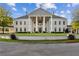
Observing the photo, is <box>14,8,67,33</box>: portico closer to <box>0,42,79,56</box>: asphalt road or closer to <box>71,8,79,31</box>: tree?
<box>71,8,79,31</box>: tree

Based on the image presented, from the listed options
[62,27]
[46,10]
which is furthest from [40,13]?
[62,27]

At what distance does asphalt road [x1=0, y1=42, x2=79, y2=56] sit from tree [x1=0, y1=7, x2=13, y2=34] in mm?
302

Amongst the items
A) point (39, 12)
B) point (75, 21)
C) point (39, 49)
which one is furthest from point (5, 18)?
point (75, 21)

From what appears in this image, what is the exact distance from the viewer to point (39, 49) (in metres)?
4.53

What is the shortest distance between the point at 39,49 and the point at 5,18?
0.71 metres

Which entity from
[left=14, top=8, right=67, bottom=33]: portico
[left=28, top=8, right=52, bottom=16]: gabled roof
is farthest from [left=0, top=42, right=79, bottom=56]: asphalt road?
[left=28, top=8, right=52, bottom=16]: gabled roof

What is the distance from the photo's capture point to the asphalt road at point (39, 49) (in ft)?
14.8

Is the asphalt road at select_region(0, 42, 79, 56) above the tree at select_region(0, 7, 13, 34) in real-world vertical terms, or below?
below

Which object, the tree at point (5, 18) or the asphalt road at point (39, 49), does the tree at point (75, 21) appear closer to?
the asphalt road at point (39, 49)

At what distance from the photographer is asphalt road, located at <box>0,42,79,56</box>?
14.8ft

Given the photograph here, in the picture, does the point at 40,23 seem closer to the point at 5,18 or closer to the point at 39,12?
the point at 39,12

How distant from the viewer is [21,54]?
14.8 ft

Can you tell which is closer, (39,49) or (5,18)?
(39,49)

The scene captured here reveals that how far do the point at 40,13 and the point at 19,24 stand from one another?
0.36 m
